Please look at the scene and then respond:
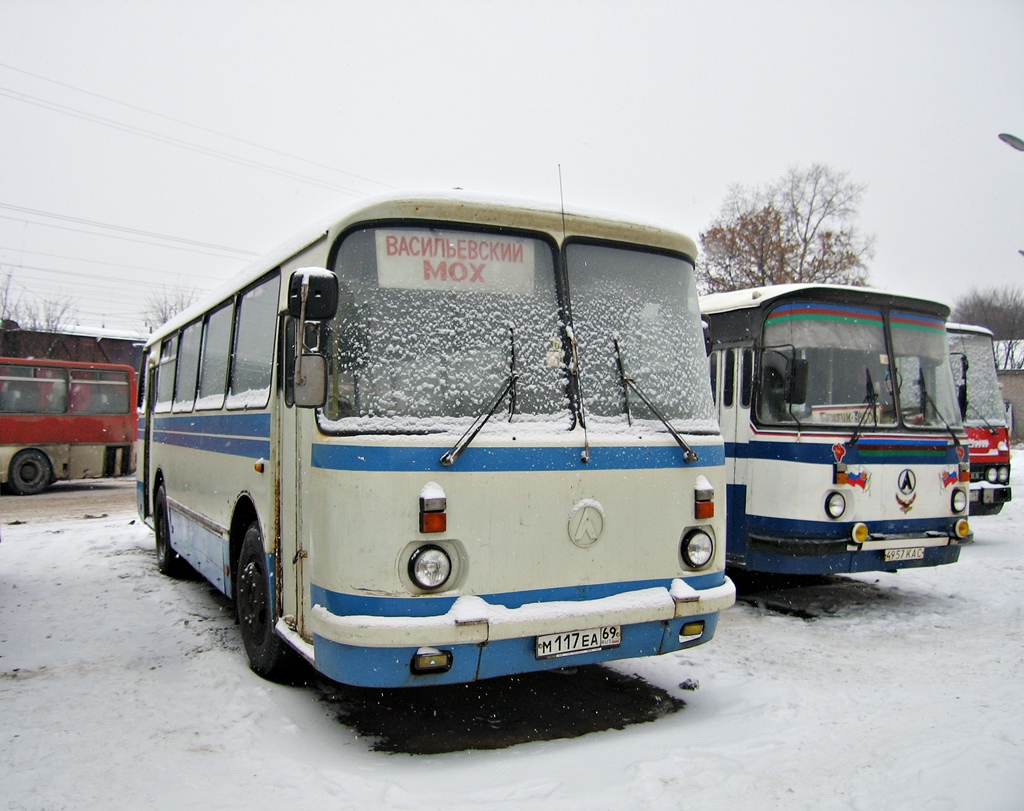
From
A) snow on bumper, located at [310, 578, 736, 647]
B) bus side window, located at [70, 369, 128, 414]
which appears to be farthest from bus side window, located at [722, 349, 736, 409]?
bus side window, located at [70, 369, 128, 414]

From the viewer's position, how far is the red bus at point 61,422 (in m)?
19.5

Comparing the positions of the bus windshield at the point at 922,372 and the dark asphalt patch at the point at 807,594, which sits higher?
the bus windshield at the point at 922,372

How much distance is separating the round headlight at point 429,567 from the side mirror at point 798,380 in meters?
4.33

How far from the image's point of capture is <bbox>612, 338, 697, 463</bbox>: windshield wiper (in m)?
4.82

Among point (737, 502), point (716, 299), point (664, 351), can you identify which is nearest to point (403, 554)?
point (664, 351)

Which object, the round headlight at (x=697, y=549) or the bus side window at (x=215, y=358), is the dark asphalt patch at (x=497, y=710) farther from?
the bus side window at (x=215, y=358)

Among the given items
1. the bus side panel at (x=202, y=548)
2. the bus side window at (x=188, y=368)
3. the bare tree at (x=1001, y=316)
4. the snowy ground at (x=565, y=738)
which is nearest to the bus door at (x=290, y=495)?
the snowy ground at (x=565, y=738)

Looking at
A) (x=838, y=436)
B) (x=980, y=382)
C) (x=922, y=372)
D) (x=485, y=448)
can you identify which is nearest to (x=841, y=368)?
(x=838, y=436)

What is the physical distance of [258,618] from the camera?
5637 mm

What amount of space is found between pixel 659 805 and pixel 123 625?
16.6 feet

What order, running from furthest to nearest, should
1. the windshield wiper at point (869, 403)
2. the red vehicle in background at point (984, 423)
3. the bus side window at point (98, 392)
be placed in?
the bus side window at point (98, 392) → the red vehicle in background at point (984, 423) → the windshield wiper at point (869, 403)

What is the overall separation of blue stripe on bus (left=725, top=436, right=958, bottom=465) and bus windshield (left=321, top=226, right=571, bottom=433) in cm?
381

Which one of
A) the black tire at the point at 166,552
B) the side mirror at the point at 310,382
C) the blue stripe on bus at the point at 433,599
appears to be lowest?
the black tire at the point at 166,552

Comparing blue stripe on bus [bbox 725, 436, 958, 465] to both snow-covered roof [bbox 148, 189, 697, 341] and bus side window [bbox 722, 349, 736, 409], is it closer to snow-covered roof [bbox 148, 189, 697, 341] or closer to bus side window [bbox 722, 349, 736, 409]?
bus side window [bbox 722, 349, 736, 409]
